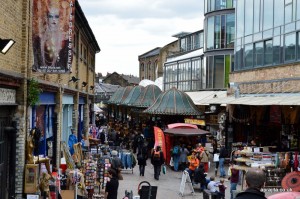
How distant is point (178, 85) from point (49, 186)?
36.6 metres

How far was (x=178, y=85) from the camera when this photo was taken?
47.9m

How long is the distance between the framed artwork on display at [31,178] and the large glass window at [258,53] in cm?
1640

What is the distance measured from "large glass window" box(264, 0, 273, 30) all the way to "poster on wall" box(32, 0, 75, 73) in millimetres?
14265

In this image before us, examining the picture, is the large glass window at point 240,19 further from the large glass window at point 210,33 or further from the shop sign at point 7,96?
the shop sign at point 7,96

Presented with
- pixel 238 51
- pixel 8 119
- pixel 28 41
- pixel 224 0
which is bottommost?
pixel 8 119

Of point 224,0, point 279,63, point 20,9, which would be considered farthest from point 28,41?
point 224,0

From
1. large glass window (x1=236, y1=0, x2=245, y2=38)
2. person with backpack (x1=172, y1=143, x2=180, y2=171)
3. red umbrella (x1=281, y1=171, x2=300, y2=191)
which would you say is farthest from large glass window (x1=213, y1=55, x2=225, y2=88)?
red umbrella (x1=281, y1=171, x2=300, y2=191)

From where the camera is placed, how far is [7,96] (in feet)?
34.5

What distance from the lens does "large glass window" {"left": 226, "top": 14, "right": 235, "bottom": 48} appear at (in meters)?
37.3

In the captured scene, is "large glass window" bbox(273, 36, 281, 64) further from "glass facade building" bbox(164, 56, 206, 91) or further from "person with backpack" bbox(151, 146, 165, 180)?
"glass facade building" bbox(164, 56, 206, 91)

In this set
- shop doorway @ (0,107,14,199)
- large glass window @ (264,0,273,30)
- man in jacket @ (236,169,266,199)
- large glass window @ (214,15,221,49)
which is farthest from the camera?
large glass window @ (214,15,221,49)

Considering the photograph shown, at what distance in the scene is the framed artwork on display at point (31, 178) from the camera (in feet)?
36.9

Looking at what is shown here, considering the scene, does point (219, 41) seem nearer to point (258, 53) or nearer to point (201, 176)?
point (258, 53)

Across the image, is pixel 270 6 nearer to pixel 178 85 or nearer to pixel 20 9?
pixel 20 9
